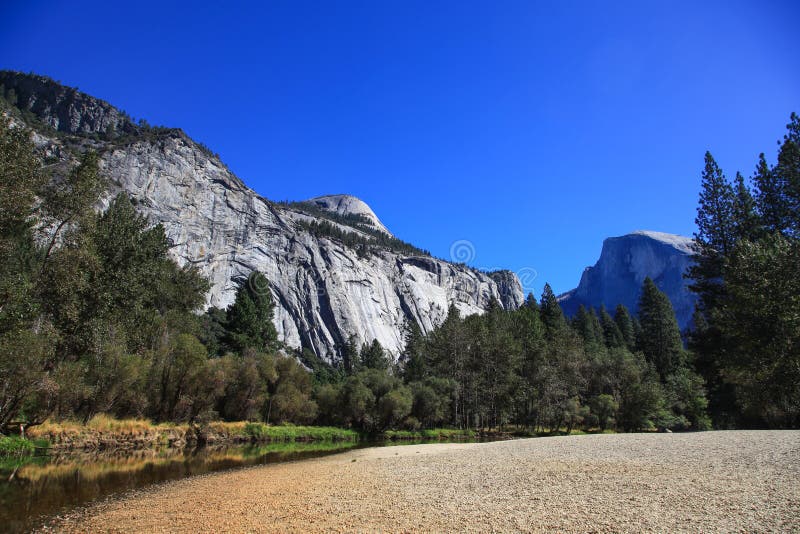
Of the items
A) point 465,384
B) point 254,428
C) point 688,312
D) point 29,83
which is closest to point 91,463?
point 254,428

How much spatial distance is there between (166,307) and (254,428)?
14.9 metres

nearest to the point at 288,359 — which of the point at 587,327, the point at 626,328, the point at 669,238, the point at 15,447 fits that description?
the point at 15,447

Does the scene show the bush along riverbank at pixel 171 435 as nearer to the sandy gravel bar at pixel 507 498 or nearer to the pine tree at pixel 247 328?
the sandy gravel bar at pixel 507 498

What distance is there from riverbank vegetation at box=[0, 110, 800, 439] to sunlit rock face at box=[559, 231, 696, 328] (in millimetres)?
112329

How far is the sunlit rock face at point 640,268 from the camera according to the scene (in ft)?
514

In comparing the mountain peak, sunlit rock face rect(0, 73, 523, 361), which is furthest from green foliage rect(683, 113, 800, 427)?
the mountain peak

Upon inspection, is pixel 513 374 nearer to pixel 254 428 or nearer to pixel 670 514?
pixel 254 428

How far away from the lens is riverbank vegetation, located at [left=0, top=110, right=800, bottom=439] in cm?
1770

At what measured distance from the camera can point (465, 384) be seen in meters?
48.8

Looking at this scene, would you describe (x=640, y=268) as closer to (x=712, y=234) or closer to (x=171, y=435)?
(x=712, y=234)

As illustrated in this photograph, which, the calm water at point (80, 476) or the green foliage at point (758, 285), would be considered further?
the green foliage at point (758, 285)

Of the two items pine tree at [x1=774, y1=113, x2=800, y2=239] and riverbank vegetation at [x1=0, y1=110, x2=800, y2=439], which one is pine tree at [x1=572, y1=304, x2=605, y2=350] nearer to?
riverbank vegetation at [x1=0, y1=110, x2=800, y2=439]

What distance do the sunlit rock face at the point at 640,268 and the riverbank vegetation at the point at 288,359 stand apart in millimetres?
112329

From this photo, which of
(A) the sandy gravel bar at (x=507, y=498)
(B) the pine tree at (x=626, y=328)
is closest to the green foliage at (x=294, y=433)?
(A) the sandy gravel bar at (x=507, y=498)
